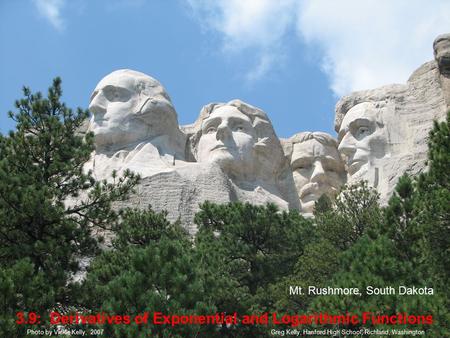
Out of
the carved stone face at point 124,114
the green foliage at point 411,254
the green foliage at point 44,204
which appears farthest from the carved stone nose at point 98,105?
the green foliage at point 411,254

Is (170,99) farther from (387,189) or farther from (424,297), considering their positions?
(424,297)

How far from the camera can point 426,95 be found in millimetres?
30156

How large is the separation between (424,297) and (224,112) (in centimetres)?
1600

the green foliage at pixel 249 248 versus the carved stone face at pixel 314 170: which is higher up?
the carved stone face at pixel 314 170

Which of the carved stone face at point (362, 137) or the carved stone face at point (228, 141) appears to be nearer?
the carved stone face at point (228, 141)

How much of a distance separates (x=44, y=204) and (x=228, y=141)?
13.3 metres

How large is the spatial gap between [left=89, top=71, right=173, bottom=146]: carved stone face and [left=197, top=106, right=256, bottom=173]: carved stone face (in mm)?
1631

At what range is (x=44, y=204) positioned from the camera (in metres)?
17.0

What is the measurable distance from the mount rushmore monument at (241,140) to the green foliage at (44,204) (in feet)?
24.4

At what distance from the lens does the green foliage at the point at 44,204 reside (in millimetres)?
15969

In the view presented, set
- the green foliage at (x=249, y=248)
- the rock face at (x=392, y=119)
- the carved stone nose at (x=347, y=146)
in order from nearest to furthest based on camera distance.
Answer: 1. the green foliage at (x=249, y=248)
2. the rock face at (x=392, y=119)
3. the carved stone nose at (x=347, y=146)

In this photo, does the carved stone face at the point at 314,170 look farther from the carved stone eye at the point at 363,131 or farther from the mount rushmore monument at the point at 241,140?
the carved stone eye at the point at 363,131

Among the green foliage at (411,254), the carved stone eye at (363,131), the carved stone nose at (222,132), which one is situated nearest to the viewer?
the green foliage at (411,254)

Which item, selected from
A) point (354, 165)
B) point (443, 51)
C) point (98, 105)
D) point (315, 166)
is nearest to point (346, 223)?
point (354, 165)
